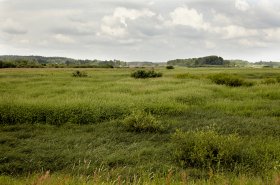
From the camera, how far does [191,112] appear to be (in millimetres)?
18688

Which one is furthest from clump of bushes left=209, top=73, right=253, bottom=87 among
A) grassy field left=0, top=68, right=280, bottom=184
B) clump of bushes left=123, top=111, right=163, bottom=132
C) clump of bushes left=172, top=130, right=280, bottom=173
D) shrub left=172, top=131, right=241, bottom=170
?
shrub left=172, top=131, right=241, bottom=170

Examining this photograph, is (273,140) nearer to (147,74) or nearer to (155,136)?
(155,136)

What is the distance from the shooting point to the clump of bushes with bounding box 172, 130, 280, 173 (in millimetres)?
10109

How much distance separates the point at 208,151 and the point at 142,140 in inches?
132

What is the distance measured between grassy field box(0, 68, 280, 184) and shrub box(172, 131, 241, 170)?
31mm

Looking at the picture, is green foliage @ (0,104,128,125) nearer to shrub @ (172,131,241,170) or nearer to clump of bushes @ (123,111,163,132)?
clump of bushes @ (123,111,163,132)

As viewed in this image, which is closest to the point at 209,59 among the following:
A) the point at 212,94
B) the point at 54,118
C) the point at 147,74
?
the point at 147,74

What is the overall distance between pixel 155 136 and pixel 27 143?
16.4 ft

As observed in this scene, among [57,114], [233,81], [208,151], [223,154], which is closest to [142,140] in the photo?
[208,151]

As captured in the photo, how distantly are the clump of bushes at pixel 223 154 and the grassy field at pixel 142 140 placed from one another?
3 centimetres

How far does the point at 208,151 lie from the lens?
1086cm

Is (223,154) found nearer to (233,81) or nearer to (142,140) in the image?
(142,140)

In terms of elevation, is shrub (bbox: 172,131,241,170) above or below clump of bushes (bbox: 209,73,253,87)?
below

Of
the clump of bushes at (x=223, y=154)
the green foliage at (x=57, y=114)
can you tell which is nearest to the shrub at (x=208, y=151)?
the clump of bushes at (x=223, y=154)
